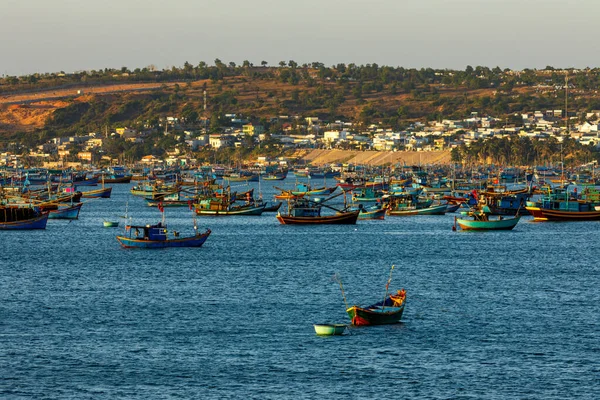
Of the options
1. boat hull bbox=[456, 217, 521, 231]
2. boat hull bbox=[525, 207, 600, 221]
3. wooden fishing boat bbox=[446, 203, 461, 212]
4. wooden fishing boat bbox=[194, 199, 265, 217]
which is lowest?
wooden fishing boat bbox=[446, 203, 461, 212]

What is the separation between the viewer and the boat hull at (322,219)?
409 ft

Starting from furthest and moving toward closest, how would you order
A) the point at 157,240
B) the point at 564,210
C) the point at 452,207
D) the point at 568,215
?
1. the point at 452,207
2. the point at 564,210
3. the point at 568,215
4. the point at 157,240

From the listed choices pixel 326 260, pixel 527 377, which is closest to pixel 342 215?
pixel 326 260

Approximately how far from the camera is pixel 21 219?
119312 millimetres

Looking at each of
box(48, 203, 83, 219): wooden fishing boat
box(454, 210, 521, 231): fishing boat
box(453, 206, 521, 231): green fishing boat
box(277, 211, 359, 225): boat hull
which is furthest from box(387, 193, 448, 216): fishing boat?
box(48, 203, 83, 219): wooden fishing boat

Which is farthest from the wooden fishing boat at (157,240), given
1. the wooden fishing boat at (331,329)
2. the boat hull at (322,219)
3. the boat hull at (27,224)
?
the wooden fishing boat at (331,329)

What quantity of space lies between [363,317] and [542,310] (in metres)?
12.7

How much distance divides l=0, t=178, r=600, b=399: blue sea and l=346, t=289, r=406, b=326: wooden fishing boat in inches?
23.2

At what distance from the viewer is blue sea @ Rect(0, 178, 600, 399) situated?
160 feet

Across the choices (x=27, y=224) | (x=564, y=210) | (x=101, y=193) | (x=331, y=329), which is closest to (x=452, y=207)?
(x=564, y=210)

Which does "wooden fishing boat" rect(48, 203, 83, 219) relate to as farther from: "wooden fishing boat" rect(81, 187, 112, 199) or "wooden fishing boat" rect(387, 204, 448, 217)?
"wooden fishing boat" rect(81, 187, 112, 199)

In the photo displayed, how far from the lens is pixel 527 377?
4969 cm

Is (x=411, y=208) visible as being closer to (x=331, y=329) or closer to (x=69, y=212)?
(x=69, y=212)

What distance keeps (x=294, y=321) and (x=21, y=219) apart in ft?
209
